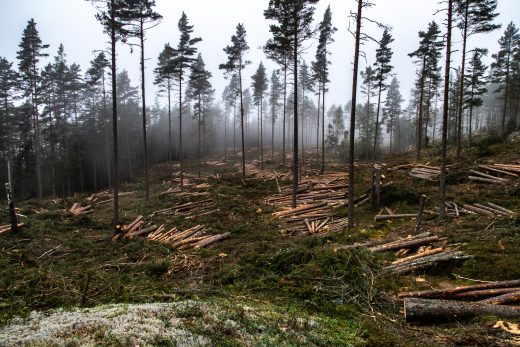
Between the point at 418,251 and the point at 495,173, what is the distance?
40.4 ft

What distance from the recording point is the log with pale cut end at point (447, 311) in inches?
231

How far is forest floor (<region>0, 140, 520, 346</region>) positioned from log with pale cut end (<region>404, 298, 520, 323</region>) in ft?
0.62

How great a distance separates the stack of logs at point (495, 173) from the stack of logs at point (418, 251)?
955cm

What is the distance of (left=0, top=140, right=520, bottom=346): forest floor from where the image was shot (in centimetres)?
487

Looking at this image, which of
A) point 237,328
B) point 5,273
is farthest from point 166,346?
point 5,273

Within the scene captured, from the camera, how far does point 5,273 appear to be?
9.43 meters

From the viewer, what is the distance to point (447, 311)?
592 cm

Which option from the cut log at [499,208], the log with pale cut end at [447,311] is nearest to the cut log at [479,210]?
the cut log at [499,208]

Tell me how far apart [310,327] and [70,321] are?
12.5 ft

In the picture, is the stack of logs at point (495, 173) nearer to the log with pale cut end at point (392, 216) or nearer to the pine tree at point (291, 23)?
the log with pale cut end at point (392, 216)

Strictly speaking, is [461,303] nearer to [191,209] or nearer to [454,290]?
[454,290]

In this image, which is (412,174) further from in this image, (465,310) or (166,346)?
(166,346)

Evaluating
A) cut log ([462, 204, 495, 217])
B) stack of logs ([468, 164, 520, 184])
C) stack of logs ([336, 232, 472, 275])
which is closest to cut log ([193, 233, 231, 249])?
stack of logs ([336, 232, 472, 275])

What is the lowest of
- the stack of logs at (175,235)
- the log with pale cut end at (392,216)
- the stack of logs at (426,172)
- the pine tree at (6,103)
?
the stack of logs at (175,235)
